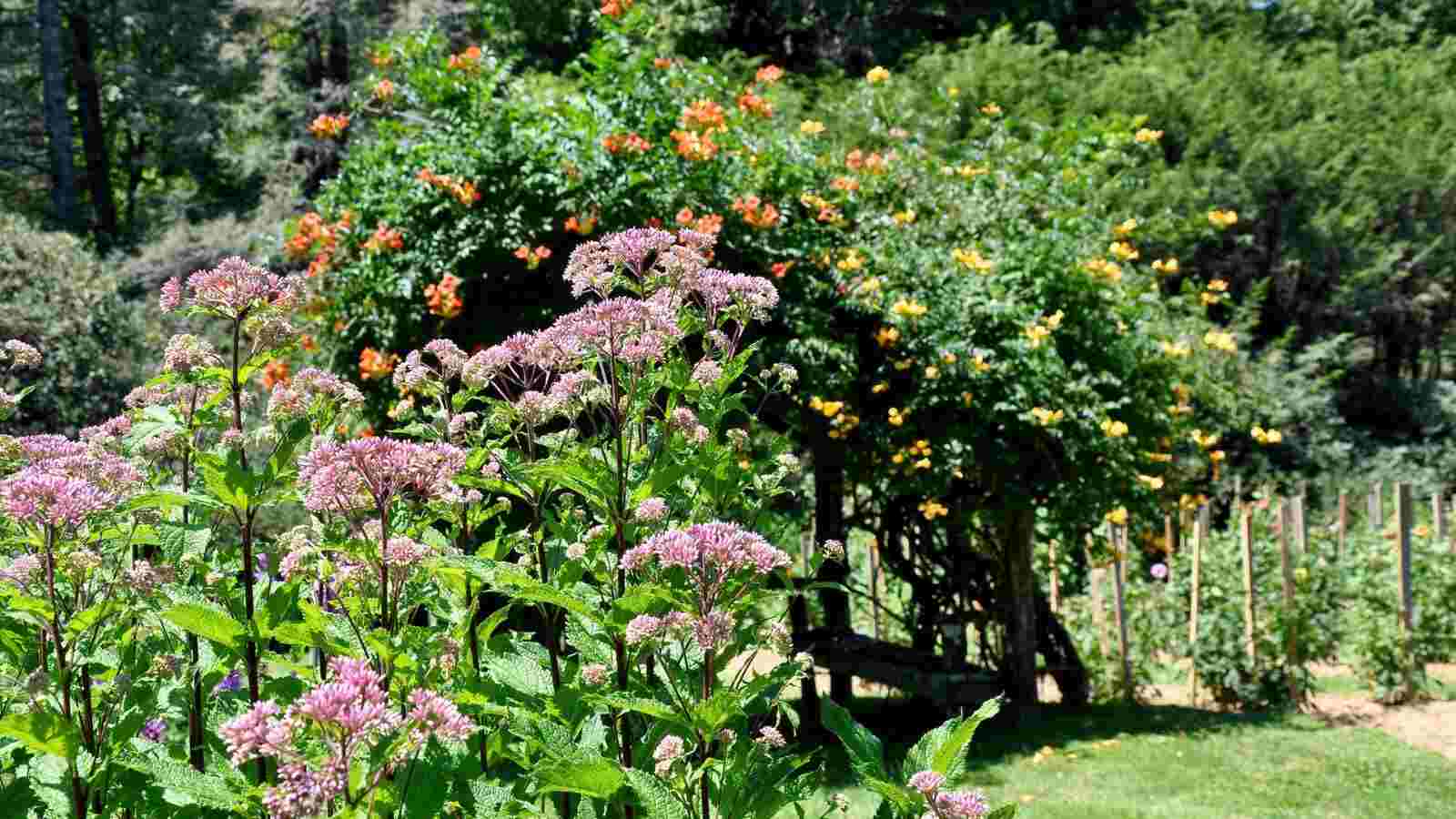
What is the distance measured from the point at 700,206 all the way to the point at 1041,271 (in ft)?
6.45

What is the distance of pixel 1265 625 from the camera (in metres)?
7.96

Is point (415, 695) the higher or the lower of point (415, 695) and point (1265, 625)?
the higher

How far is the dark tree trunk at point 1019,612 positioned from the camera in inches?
293

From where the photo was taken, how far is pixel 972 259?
21.5 ft

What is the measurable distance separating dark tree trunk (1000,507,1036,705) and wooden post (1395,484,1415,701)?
2.33 meters

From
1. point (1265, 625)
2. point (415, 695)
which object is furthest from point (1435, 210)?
point (415, 695)

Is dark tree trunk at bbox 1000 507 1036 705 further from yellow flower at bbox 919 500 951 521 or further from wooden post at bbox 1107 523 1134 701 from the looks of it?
wooden post at bbox 1107 523 1134 701

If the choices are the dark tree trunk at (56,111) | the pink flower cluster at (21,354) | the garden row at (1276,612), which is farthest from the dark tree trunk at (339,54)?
the pink flower cluster at (21,354)

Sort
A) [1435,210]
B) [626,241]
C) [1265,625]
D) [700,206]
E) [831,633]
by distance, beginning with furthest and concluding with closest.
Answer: [1435,210] → [1265,625] → [831,633] → [700,206] → [626,241]

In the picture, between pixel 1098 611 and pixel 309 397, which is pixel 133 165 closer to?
pixel 1098 611

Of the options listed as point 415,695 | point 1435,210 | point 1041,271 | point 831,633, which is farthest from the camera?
point 1435,210

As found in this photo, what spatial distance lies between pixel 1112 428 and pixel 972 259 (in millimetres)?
1147

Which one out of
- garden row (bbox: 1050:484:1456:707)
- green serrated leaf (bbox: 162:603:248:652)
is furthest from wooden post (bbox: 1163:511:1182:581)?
green serrated leaf (bbox: 162:603:248:652)

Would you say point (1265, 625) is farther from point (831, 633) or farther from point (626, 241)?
point (626, 241)
